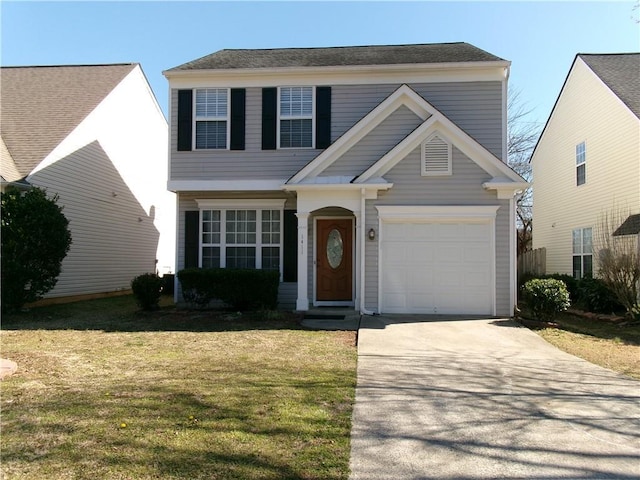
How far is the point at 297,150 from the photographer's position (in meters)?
12.4

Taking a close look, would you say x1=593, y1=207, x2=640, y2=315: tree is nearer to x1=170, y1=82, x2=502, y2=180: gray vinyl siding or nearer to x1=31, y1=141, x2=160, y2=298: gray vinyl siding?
x1=170, y1=82, x2=502, y2=180: gray vinyl siding

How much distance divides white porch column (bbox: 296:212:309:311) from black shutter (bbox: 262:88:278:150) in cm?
240

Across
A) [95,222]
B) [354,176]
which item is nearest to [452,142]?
[354,176]

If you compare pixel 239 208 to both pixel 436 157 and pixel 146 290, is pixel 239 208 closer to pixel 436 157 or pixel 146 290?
pixel 146 290

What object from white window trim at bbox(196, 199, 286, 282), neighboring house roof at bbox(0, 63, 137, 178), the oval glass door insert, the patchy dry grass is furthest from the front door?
neighboring house roof at bbox(0, 63, 137, 178)

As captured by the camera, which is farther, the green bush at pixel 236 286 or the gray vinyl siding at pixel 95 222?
the gray vinyl siding at pixel 95 222

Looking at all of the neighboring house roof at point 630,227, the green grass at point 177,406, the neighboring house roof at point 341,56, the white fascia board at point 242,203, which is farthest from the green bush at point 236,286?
the neighboring house roof at point 630,227

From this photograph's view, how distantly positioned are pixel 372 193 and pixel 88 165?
9.89 m

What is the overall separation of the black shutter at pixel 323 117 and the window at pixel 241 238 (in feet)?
7.31

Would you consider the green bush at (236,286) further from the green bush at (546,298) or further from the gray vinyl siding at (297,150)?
the green bush at (546,298)

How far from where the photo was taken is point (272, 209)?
12.6m

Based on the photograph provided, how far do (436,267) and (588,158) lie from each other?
29.3 feet

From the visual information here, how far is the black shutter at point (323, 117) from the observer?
40.6 ft

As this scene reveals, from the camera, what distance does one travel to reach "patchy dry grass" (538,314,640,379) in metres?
7.10
